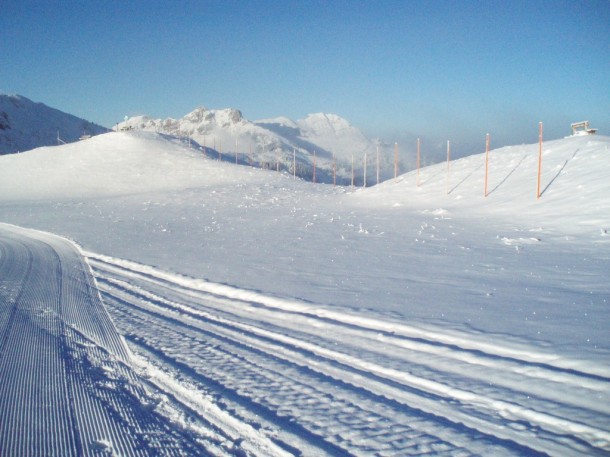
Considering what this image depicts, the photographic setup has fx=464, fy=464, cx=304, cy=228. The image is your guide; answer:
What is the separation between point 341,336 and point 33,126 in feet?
456

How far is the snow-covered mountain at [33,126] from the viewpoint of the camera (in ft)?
355

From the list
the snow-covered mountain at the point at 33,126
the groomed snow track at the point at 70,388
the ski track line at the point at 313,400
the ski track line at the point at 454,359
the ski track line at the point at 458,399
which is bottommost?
the groomed snow track at the point at 70,388

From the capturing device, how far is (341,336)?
20.9 ft

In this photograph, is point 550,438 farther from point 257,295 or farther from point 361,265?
point 361,265

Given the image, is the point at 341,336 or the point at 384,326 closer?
the point at 341,336

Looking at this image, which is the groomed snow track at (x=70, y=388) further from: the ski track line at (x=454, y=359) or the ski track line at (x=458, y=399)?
the ski track line at (x=454, y=359)

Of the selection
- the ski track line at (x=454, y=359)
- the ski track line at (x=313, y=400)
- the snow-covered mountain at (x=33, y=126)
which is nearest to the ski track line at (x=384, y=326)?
the ski track line at (x=454, y=359)

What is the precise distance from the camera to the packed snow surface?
3.95m

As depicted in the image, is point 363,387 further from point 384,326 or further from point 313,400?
Answer: point 384,326

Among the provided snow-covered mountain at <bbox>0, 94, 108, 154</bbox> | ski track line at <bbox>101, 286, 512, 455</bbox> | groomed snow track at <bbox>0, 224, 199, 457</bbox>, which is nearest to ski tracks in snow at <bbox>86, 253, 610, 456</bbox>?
ski track line at <bbox>101, 286, 512, 455</bbox>

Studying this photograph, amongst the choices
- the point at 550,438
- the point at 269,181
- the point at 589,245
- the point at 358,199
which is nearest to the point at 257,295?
the point at 550,438

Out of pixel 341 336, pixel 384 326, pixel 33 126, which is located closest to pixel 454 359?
pixel 384 326

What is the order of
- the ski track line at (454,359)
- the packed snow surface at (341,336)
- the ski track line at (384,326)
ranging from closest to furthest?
the packed snow surface at (341,336), the ski track line at (454,359), the ski track line at (384,326)

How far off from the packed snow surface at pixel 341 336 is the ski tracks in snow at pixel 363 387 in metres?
0.02
